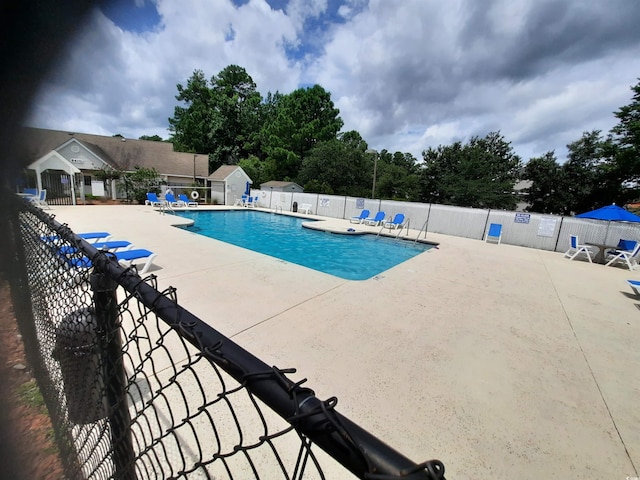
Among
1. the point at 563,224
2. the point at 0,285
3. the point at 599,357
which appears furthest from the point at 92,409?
the point at 563,224

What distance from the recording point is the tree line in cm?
2092

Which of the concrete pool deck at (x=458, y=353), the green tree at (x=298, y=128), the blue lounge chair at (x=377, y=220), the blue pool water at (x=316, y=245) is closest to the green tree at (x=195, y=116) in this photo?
the green tree at (x=298, y=128)

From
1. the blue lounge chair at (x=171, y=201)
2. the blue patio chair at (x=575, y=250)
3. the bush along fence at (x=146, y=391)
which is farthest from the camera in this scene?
the blue lounge chair at (x=171, y=201)

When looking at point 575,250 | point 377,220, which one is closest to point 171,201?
point 377,220

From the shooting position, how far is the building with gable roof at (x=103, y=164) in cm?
1681

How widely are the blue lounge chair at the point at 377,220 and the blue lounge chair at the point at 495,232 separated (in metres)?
5.02

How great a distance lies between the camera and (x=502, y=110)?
27.2 meters

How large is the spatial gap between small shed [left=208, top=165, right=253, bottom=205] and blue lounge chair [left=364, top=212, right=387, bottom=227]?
14.7 meters

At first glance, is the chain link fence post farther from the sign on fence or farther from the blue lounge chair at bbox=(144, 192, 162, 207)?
the blue lounge chair at bbox=(144, 192, 162, 207)

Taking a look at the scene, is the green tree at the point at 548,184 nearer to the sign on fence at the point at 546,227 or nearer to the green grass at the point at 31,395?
the sign on fence at the point at 546,227

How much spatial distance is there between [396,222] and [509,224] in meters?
5.03

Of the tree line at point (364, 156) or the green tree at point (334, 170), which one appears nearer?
the tree line at point (364, 156)

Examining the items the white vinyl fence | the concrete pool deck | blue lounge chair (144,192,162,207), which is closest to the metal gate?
blue lounge chair (144,192,162,207)

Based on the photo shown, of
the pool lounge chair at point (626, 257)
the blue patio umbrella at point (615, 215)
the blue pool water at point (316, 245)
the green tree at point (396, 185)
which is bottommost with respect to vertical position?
the blue pool water at point (316, 245)
